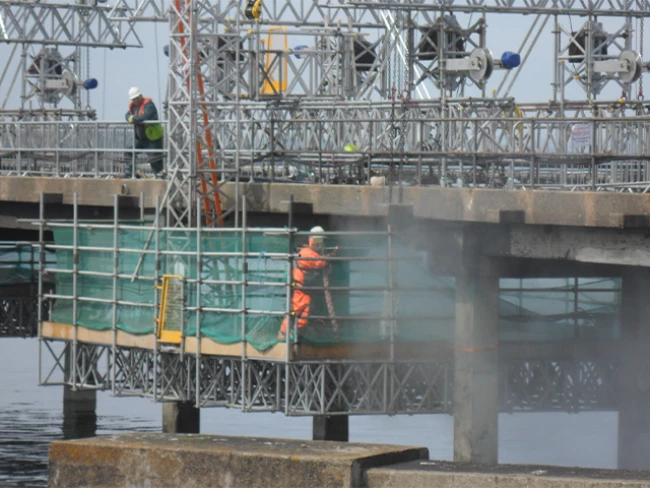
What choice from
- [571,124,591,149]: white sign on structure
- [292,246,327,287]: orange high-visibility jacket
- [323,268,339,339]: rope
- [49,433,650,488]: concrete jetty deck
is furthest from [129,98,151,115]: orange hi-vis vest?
[49,433,650,488]: concrete jetty deck

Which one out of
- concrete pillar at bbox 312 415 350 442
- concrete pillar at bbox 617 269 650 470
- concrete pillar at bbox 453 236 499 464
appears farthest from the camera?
concrete pillar at bbox 312 415 350 442

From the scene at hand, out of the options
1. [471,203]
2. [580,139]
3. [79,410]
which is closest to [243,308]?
[471,203]

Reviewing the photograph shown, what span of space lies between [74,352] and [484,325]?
788cm

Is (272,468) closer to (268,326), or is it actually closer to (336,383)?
(336,383)

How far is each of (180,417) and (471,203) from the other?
30.9 ft

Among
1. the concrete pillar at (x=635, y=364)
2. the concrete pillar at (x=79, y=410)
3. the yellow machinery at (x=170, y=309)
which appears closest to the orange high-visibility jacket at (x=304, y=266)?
the yellow machinery at (x=170, y=309)

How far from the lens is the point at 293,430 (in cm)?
4206

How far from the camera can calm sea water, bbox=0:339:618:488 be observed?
3544cm

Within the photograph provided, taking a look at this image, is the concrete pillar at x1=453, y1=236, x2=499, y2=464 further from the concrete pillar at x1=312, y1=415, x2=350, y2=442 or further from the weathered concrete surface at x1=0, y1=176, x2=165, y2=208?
the weathered concrete surface at x1=0, y1=176, x2=165, y2=208

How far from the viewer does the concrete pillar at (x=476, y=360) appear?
24734 millimetres

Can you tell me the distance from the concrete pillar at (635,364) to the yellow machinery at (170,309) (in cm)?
711

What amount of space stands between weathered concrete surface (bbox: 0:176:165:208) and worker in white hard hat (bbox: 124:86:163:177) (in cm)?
154

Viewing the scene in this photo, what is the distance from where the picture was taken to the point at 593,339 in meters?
27.6

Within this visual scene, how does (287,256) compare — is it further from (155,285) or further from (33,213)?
(33,213)
